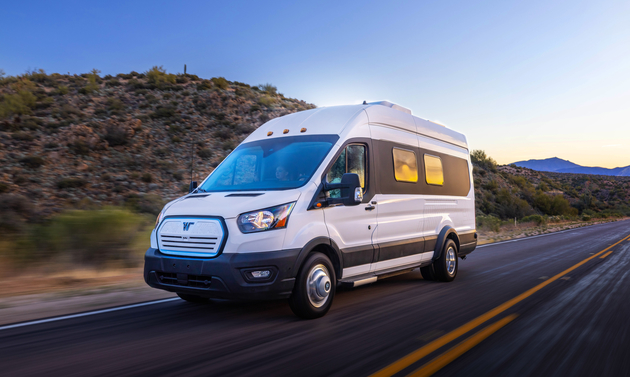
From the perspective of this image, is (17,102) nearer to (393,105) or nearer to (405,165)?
(393,105)

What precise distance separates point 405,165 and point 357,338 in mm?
3509

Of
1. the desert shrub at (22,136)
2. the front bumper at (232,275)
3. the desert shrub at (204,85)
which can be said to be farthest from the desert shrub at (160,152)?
the front bumper at (232,275)

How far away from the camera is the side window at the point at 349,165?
5.89m

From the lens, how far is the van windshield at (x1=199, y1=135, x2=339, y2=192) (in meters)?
5.76

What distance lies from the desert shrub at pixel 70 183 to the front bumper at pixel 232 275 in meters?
15.4

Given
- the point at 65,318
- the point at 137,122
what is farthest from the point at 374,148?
the point at 137,122

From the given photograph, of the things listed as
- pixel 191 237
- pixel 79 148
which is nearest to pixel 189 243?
pixel 191 237

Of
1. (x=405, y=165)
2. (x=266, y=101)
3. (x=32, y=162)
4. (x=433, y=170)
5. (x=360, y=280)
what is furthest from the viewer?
(x=266, y=101)

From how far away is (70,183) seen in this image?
61.1 ft

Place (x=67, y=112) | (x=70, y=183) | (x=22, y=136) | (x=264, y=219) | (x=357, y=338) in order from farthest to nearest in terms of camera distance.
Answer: (x=67, y=112) → (x=22, y=136) → (x=70, y=183) → (x=264, y=219) → (x=357, y=338)

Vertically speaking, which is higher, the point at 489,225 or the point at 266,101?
the point at 266,101

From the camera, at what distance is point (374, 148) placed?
263 inches

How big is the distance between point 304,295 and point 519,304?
3.15 meters

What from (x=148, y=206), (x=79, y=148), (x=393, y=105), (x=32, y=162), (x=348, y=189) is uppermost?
(x=79, y=148)
